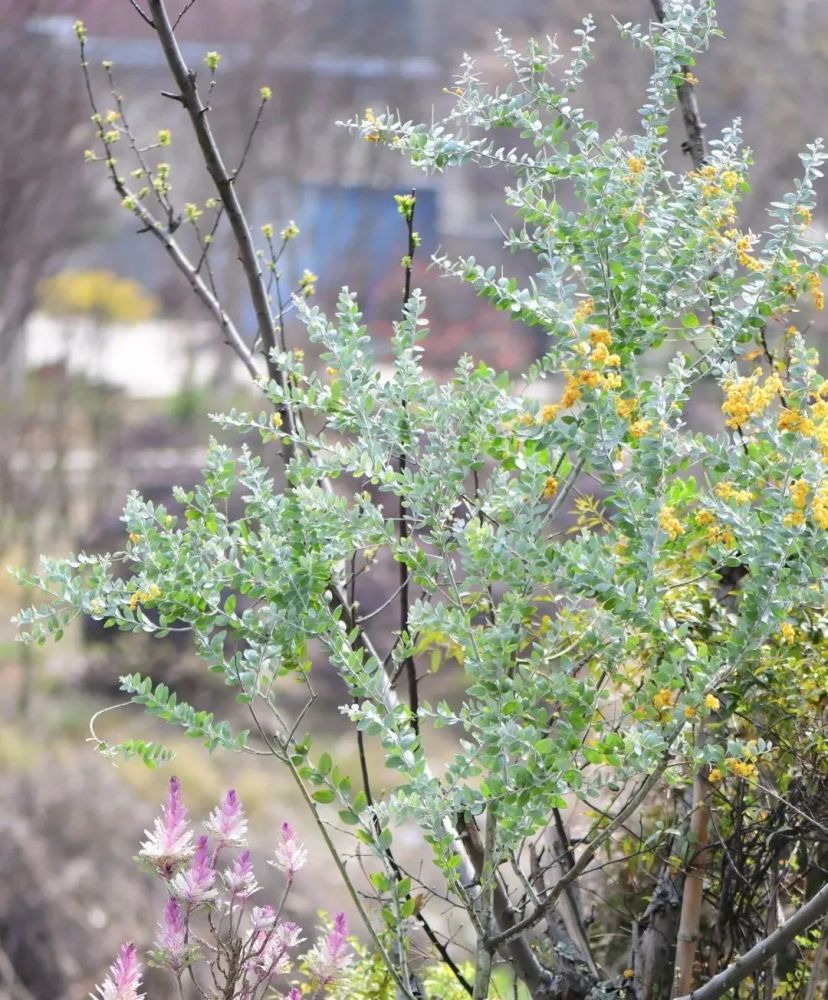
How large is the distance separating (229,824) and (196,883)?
72mm

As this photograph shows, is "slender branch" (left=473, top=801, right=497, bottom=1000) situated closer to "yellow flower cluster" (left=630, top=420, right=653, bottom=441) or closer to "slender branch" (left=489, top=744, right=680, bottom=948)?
"slender branch" (left=489, top=744, right=680, bottom=948)

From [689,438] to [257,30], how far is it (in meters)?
12.9

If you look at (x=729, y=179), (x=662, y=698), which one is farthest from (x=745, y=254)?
(x=662, y=698)

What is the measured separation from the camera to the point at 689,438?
1161 millimetres

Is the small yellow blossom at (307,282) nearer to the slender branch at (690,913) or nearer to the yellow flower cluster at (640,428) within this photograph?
the yellow flower cluster at (640,428)

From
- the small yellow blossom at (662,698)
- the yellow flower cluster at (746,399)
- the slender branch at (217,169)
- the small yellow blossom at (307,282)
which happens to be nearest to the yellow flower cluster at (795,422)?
the yellow flower cluster at (746,399)

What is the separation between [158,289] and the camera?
47.9 feet

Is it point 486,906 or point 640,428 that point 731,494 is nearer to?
point 640,428

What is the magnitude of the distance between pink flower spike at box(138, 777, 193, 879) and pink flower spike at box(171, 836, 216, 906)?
15mm

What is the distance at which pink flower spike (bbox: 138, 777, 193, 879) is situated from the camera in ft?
4.06

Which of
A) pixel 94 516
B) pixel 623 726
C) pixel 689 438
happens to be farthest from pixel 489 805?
pixel 94 516

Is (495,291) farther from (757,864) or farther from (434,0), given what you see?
(434,0)

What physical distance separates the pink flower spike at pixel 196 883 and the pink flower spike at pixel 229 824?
29mm

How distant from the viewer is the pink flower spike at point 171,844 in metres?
1.24
